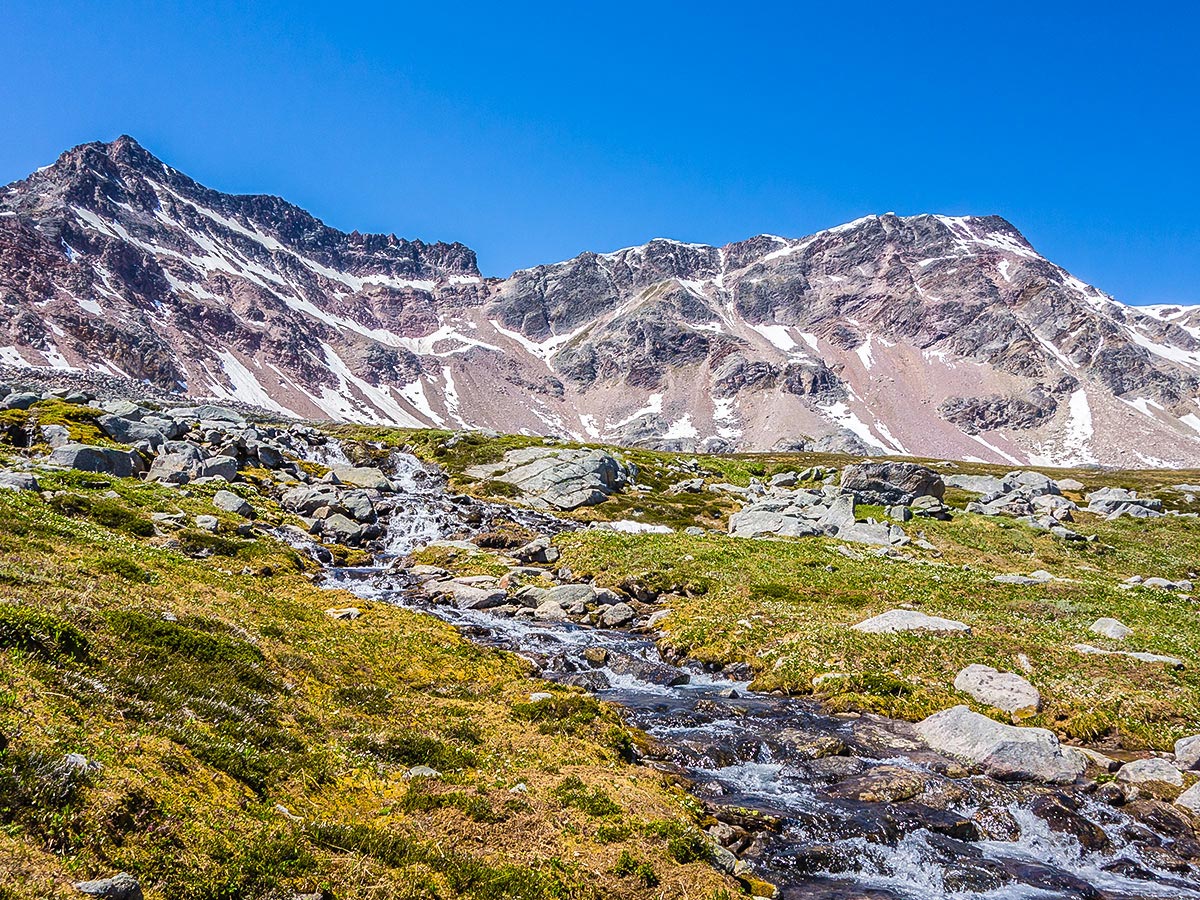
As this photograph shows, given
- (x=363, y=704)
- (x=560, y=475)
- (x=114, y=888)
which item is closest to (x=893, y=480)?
(x=560, y=475)

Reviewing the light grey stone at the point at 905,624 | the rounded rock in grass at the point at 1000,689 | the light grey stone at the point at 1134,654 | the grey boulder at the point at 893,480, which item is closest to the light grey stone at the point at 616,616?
the light grey stone at the point at 905,624

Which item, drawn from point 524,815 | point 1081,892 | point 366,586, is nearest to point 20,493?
point 366,586

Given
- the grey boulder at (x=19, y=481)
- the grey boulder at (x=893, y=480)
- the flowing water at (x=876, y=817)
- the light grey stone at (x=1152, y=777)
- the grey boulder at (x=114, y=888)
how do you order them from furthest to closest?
the grey boulder at (x=893, y=480) → the grey boulder at (x=19, y=481) → the light grey stone at (x=1152, y=777) → the flowing water at (x=876, y=817) → the grey boulder at (x=114, y=888)

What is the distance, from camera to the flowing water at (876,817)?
1123 centimetres

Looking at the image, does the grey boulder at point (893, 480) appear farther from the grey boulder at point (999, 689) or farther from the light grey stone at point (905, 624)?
the grey boulder at point (999, 689)

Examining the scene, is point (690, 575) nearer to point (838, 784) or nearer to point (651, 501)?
point (838, 784)

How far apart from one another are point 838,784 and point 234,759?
12.2 meters

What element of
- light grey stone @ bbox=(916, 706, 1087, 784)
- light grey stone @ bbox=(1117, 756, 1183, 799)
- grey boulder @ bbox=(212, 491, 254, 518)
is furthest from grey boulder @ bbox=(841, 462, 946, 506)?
grey boulder @ bbox=(212, 491, 254, 518)

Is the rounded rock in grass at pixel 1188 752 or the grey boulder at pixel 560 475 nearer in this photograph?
the rounded rock in grass at pixel 1188 752

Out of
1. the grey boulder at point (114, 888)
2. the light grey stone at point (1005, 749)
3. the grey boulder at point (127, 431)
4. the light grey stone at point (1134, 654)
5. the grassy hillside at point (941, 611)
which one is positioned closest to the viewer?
the grey boulder at point (114, 888)

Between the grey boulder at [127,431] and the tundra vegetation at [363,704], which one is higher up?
the grey boulder at [127,431]

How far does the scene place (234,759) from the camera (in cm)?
941

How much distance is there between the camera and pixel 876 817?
506 inches

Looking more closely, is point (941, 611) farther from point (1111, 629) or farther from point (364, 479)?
point (364, 479)
